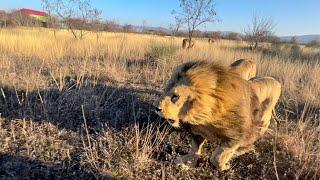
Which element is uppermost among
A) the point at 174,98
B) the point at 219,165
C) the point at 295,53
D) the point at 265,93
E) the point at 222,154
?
the point at 174,98

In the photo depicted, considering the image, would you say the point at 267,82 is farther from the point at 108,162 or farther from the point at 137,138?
the point at 108,162

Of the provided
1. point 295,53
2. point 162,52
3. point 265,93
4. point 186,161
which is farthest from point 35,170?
point 295,53

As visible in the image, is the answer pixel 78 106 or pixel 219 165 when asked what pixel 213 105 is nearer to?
pixel 219 165

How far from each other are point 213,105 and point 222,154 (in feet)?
2.29

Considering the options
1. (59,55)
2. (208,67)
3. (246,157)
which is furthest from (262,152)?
(59,55)

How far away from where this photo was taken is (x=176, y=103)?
7.95ft

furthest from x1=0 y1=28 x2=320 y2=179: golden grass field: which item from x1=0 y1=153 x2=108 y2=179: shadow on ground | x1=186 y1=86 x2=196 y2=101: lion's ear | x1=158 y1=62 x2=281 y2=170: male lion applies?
x1=186 y1=86 x2=196 y2=101: lion's ear

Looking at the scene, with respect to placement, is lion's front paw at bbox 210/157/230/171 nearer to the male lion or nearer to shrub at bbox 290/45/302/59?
the male lion

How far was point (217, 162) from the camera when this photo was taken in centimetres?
306

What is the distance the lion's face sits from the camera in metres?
2.39

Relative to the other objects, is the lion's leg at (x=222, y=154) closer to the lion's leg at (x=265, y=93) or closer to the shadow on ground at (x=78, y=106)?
the lion's leg at (x=265, y=93)

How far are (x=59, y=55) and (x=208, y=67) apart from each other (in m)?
5.97

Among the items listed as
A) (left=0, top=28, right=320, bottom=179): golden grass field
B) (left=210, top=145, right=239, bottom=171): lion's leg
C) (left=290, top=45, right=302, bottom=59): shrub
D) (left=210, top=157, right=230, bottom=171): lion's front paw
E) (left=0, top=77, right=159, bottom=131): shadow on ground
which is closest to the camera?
(left=210, top=145, right=239, bottom=171): lion's leg

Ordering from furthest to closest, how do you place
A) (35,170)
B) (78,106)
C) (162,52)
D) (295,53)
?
(295,53) < (162,52) < (78,106) < (35,170)
